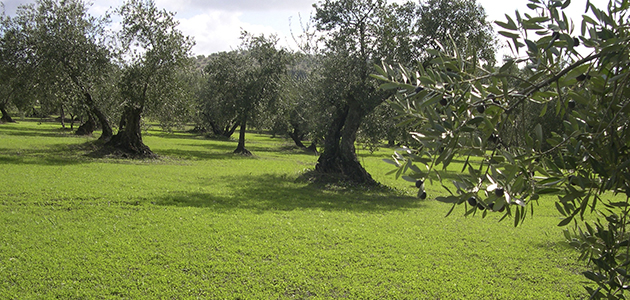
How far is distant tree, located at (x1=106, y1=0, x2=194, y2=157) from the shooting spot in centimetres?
2231

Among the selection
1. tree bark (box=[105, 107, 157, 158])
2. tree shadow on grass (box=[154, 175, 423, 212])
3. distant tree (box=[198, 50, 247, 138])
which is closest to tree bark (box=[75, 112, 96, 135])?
distant tree (box=[198, 50, 247, 138])

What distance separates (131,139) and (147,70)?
3.98m

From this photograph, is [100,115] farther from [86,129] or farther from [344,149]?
[344,149]

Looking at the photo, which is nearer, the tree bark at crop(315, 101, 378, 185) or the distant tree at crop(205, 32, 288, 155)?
the tree bark at crop(315, 101, 378, 185)

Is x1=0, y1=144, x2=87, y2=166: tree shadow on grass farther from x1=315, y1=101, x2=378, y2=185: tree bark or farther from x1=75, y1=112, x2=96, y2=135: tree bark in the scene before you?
x1=315, y1=101, x2=378, y2=185: tree bark

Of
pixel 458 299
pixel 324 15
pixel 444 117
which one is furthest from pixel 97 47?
pixel 444 117

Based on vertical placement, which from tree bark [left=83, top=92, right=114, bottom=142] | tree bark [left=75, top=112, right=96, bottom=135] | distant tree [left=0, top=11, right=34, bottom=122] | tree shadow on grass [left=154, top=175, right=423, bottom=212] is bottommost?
tree shadow on grass [left=154, top=175, right=423, bottom=212]

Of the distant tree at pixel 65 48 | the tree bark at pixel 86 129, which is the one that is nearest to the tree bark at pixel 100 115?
the distant tree at pixel 65 48

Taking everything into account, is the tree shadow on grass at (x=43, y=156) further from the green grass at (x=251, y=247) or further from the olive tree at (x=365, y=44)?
the olive tree at (x=365, y=44)

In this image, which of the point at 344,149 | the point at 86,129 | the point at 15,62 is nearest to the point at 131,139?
the point at 15,62

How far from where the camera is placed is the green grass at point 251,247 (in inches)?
251

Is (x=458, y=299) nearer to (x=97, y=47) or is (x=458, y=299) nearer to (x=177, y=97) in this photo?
(x=177, y=97)

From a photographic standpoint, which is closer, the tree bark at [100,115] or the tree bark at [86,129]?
the tree bark at [100,115]

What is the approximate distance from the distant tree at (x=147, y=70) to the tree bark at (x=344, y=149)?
31.5 ft
